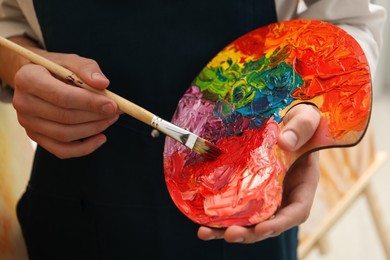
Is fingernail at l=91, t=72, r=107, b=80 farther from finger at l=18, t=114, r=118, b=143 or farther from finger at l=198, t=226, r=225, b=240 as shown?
finger at l=198, t=226, r=225, b=240

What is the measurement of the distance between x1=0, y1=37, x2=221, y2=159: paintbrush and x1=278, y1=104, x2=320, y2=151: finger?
10 cm

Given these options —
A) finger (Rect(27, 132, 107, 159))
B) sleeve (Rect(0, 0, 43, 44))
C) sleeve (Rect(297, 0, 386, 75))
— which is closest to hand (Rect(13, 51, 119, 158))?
finger (Rect(27, 132, 107, 159))

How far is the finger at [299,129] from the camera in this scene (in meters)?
0.46

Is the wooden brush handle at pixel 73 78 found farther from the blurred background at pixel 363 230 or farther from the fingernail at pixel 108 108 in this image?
the blurred background at pixel 363 230

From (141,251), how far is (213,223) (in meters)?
0.18

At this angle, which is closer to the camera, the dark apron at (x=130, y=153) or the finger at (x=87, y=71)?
the finger at (x=87, y=71)

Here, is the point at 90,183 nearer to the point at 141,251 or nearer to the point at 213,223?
the point at 141,251

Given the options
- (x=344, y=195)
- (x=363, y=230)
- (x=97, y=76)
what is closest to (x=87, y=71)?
(x=97, y=76)

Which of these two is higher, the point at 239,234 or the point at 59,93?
A: the point at 59,93

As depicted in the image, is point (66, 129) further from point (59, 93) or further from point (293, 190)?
point (293, 190)

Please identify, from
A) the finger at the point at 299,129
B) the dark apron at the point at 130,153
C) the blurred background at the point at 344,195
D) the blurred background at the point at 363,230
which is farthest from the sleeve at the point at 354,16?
the blurred background at the point at 363,230

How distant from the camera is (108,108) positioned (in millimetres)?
502

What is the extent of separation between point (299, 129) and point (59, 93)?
22 centimetres

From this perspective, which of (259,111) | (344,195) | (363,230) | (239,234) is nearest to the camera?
(239,234)
